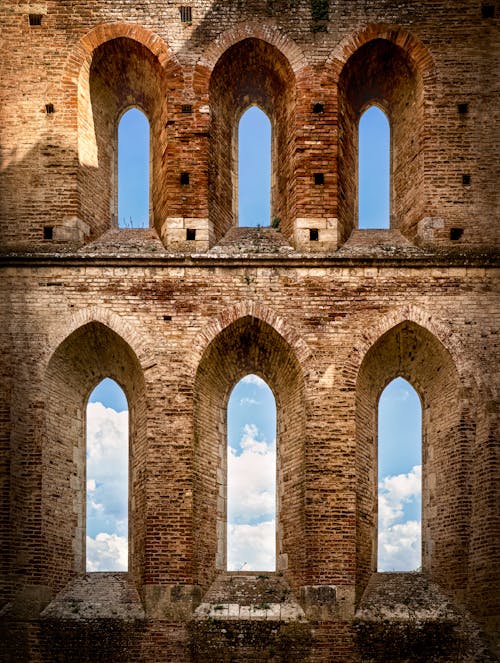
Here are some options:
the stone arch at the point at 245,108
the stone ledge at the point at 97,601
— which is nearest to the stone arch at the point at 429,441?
the stone arch at the point at 245,108

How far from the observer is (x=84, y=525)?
14.9m

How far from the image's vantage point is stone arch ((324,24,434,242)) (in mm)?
15156

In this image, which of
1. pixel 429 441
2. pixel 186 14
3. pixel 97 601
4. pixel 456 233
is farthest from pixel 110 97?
pixel 97 601

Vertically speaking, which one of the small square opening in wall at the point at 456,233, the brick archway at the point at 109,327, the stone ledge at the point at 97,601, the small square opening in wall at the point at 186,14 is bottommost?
the stone ledge at the point at 97,601

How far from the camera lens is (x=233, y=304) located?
14430 mm

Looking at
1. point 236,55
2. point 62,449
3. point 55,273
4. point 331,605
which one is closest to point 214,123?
point 236,55

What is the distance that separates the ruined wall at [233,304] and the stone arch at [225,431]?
4cm

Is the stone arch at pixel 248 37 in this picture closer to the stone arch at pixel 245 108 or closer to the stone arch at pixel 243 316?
the stone arch at pixel 245 108

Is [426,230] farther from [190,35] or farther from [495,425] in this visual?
[190,35]

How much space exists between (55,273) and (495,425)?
6.81 meters

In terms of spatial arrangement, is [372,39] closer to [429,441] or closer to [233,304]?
[233,304]

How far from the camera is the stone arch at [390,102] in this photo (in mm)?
15156

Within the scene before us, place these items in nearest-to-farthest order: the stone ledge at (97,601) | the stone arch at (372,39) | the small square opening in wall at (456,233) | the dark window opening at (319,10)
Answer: the stone ledge at (97,601) → the small square opening in wall at (456,233) → the stone arch at (372,39) → the dark window opening at (319,10)

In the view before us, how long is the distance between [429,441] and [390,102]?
558 centimetres
